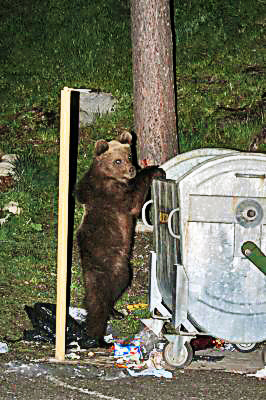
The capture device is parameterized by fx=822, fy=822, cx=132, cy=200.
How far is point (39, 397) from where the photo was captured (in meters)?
5.11

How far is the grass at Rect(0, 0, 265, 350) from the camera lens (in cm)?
877

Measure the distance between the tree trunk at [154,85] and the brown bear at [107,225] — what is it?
161 cm

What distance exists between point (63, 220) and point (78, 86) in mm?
6691

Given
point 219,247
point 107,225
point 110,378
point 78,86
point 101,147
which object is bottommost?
point 110,378

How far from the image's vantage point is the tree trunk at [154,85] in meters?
8.77

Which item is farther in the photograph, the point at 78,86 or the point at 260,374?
the point at 78,86

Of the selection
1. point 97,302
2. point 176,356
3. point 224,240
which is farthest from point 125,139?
point 176,356

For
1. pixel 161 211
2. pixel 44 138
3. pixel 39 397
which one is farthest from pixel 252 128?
pixel 39 397

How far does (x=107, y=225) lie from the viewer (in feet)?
22.2

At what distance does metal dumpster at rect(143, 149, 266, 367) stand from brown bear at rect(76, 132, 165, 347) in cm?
105

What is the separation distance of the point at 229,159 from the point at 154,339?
1.78 meters

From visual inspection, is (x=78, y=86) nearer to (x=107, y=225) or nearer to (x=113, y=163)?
(x=113, y=163)

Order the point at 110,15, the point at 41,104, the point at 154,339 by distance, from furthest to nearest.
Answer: the point at 110,15 → the point at 41,104 → the point at 154,339

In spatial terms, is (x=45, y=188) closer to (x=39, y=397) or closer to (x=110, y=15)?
(x=39, y=397)
